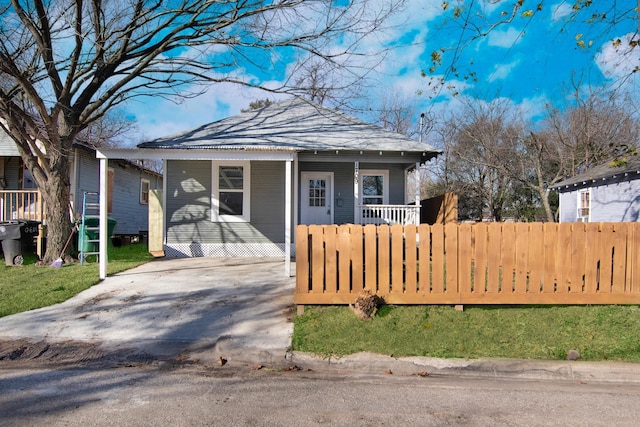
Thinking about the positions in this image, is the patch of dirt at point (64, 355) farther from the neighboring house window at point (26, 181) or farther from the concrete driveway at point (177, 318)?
the neighboring house window at point (26, 181)

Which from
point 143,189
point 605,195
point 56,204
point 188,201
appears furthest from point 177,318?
point 605,195

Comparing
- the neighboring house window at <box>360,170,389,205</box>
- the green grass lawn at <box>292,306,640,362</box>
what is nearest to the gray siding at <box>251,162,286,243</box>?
the neighboring house window at <box>360,170,389,205</box>

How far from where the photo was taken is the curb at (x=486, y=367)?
14.4 ft

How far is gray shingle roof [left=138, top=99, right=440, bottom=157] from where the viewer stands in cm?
1103

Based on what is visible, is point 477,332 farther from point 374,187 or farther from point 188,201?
point 188,201

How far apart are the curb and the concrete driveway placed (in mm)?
733

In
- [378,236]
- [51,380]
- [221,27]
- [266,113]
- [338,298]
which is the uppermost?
[221,27]

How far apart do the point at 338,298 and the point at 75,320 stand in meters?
3.91

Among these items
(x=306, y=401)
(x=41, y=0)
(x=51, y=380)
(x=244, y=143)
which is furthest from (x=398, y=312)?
(x=41, y=0)

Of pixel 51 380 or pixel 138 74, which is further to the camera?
pixel 138 74

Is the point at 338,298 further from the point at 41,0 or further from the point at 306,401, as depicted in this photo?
the point at 41,0

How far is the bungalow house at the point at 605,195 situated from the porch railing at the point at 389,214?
23.2 feet

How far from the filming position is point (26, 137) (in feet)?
31.6

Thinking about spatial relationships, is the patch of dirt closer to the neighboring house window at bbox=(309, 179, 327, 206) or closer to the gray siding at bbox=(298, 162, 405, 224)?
the gray siding at bbox=(298, 162, 405, 224)
